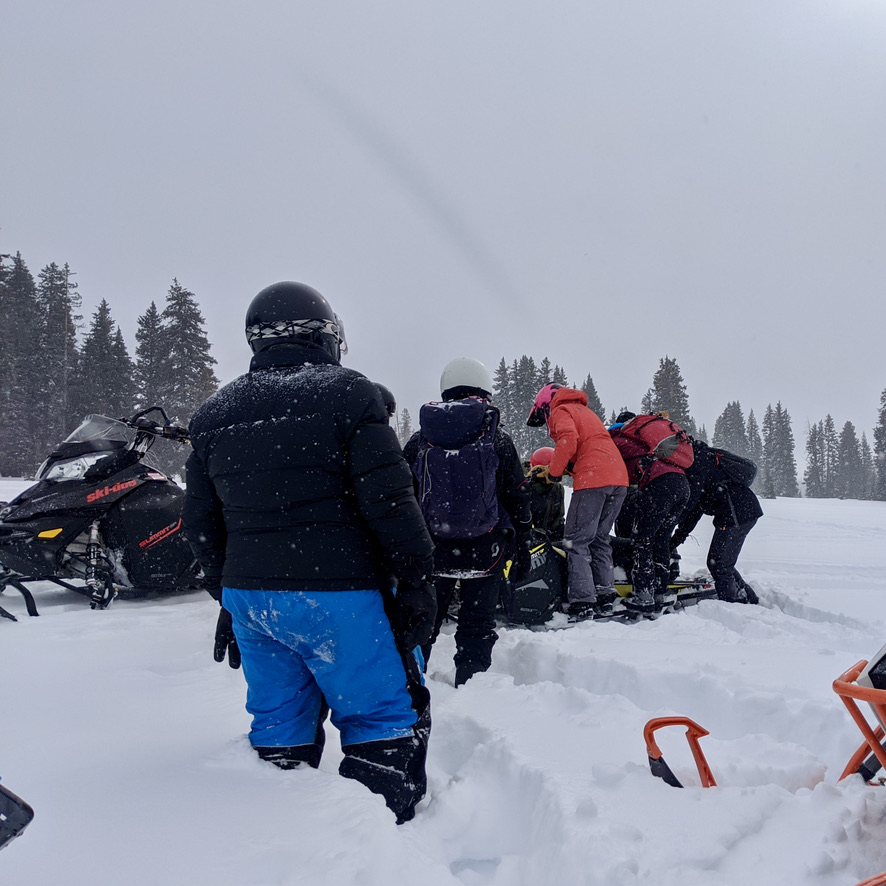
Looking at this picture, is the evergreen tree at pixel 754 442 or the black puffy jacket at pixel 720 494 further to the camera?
the evergreen tree at pixel 754 442

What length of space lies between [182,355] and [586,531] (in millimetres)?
30604

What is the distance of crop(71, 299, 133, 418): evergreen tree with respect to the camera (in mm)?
32344

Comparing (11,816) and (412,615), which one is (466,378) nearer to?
(412,615)

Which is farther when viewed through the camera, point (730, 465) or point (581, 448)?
point (730, 465)

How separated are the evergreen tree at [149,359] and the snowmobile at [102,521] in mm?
28843

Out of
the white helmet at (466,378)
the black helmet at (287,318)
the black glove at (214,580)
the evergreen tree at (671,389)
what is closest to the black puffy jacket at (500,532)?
the white helmet at (466,378)

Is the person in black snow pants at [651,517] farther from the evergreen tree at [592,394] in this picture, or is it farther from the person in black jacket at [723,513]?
the evergreen tree at [592,394]

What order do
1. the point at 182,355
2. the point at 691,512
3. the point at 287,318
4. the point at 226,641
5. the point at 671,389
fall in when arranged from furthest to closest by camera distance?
1. the point at 671,389
2. the point at 182,355
3. the point at 691,512
4. the point at 226,641
5. the point at 287,318

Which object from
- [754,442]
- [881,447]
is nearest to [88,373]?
[881,447]

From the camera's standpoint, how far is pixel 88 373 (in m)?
33.0

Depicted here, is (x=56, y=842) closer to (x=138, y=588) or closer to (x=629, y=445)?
(x=138, y=588)

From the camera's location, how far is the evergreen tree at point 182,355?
31.3 m

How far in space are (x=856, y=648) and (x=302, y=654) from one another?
378 cm

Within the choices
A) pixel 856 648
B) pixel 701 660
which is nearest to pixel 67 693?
pixel 701 660
